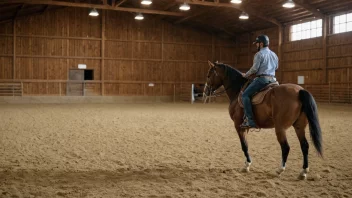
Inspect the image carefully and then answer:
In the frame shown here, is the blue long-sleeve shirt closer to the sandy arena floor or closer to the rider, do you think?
the rider

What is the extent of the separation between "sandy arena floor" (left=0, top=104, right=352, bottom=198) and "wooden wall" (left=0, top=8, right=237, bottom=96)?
61.2 feet

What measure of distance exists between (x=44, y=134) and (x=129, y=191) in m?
6.25

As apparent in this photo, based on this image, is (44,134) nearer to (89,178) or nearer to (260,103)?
(89,178)

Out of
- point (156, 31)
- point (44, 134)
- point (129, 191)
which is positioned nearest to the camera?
point (129, 191)

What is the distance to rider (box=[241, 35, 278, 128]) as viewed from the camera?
6016 mm

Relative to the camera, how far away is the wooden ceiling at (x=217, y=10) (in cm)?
2297

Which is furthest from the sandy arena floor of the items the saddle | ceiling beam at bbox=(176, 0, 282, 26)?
ceiling beam at bbox=(176, 0, 282, 26)

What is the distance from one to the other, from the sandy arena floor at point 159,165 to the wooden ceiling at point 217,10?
14445 mm

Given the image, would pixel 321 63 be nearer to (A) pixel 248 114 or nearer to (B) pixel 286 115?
(A) pixel 248 114

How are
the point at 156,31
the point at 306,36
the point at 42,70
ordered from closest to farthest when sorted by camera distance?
the point at 306,36 → the point at 42,70 → the point at 156,31

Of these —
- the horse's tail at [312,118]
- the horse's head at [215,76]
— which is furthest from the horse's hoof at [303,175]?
the horse's head at [215,76]

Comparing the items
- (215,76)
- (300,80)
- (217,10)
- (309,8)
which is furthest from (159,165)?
(300,80)

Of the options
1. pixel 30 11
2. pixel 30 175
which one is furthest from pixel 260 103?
pixel 30 11

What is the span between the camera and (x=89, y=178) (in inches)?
214
